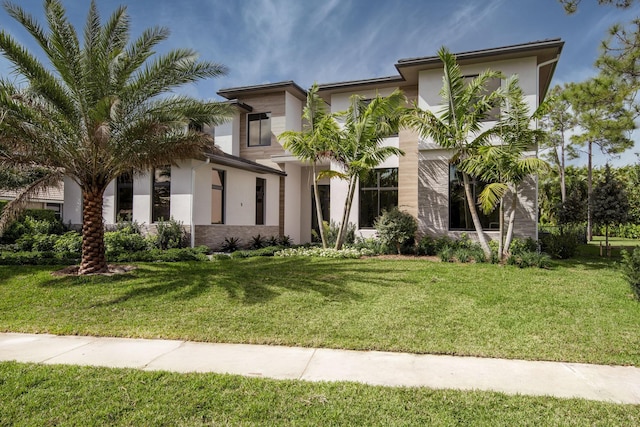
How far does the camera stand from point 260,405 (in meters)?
3.49

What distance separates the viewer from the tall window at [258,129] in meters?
19.8

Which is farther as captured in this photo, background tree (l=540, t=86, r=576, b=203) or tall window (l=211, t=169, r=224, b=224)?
background tree (l=540, t=86, r=576, b=203)

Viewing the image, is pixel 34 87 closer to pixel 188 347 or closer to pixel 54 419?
pixel 188 347

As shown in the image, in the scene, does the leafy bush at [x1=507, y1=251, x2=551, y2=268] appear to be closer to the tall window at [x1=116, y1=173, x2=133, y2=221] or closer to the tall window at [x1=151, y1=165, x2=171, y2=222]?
the tall window at [x1=151, y1=165, x2=171, y2=222]

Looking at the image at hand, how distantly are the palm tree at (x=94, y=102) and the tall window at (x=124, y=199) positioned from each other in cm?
557

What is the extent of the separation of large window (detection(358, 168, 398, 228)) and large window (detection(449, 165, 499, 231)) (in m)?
2.31

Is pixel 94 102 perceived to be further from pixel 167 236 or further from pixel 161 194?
pixel 161 194

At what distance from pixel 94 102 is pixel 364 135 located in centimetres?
833

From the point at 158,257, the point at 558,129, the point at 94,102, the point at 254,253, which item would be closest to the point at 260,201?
the point at 254,253

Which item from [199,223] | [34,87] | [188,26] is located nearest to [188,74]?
[188,26]

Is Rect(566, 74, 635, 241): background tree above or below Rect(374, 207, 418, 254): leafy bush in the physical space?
above

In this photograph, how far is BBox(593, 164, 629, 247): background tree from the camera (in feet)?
49.5

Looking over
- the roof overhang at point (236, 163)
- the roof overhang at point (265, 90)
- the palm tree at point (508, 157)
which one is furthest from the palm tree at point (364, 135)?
the roof overhang at point (265, 90)

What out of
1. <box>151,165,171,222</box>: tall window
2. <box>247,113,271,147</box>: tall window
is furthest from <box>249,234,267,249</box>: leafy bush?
<box>247,113,271,147</box>: tall window
